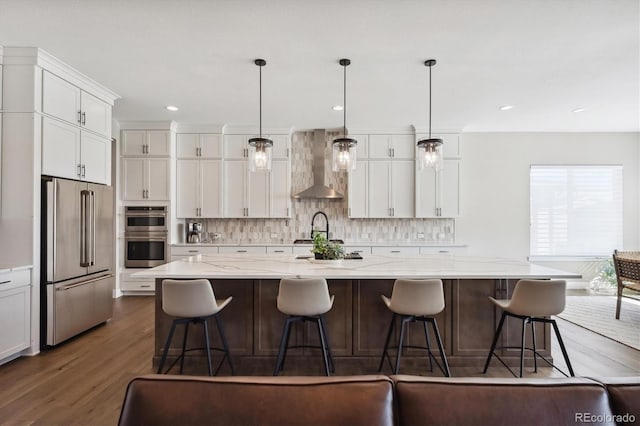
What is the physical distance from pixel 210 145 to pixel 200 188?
0.73 meters

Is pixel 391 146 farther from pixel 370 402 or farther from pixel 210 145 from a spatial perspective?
pixel 370 402

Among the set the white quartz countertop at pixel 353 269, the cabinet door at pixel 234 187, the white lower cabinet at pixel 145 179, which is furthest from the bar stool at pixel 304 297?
the white lower cabinet at pixel 145 179

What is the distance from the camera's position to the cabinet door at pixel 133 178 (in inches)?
197

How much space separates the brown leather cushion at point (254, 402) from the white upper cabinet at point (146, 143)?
4.77m

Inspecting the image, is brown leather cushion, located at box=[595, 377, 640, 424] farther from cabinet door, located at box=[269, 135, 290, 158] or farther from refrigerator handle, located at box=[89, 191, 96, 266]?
cabinet door, located at box=[269, 135, 290, 158]

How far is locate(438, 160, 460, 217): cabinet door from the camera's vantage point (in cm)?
525

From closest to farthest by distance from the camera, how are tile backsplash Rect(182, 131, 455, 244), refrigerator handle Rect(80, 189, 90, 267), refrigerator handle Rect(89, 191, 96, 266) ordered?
refrigerator handle Rect(80, 189, 90, 267)
refrigerator handle Rect(89, 191, 96, 266)
tile backsplash Rect(182, 131, 455, 244)

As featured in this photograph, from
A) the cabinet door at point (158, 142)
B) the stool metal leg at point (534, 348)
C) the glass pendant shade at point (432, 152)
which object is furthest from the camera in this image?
the cabinet door at point (158, 142)

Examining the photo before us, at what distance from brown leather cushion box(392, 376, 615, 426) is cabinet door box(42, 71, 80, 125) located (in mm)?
3880

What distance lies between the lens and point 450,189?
5.26m

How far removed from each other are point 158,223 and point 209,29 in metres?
3.39

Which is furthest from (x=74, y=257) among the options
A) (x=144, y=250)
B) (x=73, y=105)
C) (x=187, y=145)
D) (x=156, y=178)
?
(x=187, y=145)

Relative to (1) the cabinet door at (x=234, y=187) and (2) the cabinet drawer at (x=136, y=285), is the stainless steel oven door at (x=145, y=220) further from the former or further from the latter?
(1) the cabinet door at (x=234, y=187)

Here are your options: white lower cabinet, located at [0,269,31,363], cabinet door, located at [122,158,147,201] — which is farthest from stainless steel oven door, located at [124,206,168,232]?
white lower cabinet, located at [0,269,31,363]
